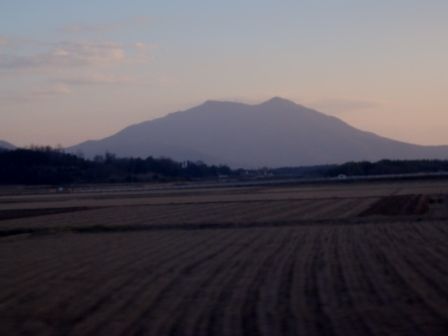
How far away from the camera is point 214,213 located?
45.0 meters

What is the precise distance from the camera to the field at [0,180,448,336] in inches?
507

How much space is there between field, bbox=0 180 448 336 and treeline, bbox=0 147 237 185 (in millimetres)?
113676

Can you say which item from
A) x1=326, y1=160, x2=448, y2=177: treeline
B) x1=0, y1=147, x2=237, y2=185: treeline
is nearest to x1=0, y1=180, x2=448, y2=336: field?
x1=0, y1=147, x2=237, y2=185: treeline

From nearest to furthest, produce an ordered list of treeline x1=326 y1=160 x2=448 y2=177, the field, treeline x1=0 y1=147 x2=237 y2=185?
the field → treeline x1=0 y1=147 x2=237 y2=185 → treeline x1=326 y1=160 x2=448 y2=177

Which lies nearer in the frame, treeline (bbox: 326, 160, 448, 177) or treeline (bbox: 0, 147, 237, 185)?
treeline (bbox: 0, 147, 237, 185)

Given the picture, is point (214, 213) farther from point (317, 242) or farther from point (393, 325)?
point (393, 325)

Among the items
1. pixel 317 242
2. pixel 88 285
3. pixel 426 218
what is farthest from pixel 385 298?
pixel 426 218

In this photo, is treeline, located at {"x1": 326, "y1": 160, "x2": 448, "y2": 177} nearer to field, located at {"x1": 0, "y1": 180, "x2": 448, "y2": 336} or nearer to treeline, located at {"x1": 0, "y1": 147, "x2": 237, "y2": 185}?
treeline, located at {"x1": 0, "y1": 147, "x2": 237, "y2": 185}

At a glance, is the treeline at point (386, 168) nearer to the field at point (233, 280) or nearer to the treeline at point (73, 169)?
the treeline at point (73, 169)

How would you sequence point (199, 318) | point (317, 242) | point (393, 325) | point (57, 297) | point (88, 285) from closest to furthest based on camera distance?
point (393, 325)
point (199, 318)
point (57, 297)
point (88, 285)
point (317, 242)

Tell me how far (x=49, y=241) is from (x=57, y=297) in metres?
15.1

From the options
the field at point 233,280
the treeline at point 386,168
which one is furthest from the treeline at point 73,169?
the field at point 233,280

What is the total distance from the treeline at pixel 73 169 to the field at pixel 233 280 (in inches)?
4475

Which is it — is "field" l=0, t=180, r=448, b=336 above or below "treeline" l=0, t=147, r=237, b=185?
below
